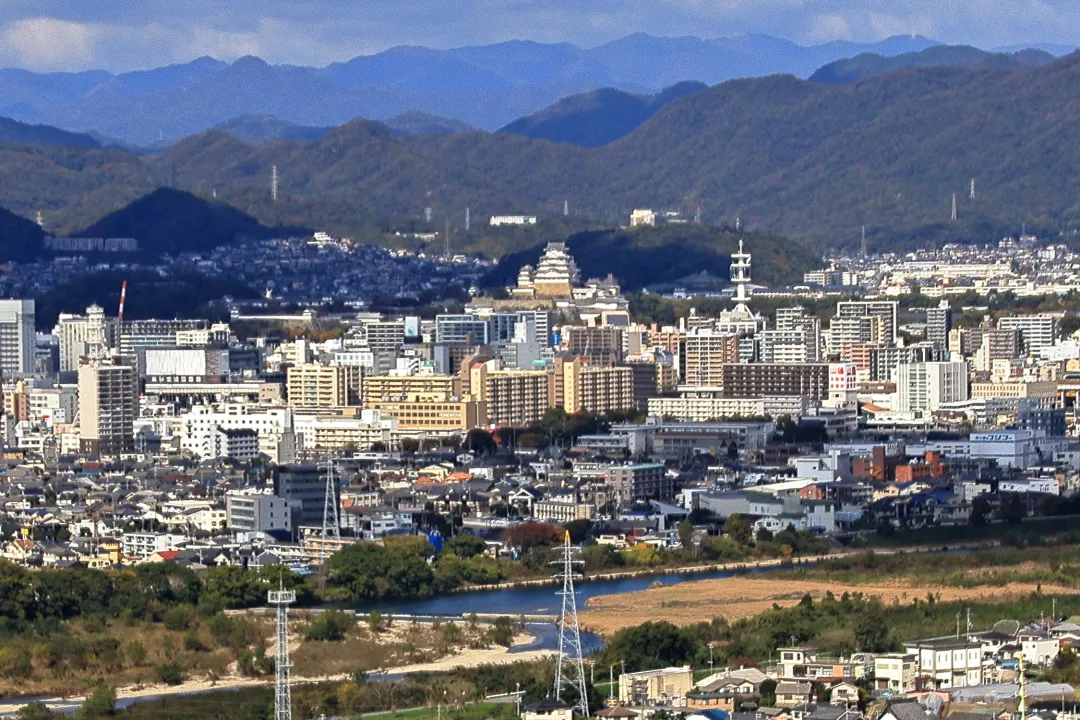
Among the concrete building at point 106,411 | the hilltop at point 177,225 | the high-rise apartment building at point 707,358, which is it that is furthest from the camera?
the hilltop at point 177,225

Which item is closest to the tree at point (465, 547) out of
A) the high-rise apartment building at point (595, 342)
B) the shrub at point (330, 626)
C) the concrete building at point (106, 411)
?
the shrub at point (330, 626)

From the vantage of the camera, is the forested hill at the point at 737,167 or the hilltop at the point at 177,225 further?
the forested hill at the point at 737,167

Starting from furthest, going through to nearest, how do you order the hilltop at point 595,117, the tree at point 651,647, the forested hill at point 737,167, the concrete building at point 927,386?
the hilltop at point 595,117, the forested hill at point 737,167, the concrete building at point 927,386, the tree at point 651,647

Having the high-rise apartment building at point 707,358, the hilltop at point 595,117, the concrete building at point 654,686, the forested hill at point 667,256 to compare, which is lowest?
the concrete building at point 654,686

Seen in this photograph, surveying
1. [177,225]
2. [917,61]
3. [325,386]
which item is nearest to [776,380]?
[325,386]

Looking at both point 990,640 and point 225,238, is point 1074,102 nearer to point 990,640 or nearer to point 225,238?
point 225,238

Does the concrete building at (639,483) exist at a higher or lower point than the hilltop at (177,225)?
lower

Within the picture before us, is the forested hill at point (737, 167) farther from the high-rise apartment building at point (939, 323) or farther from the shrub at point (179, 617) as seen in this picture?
the shrub at point (179, 617)
